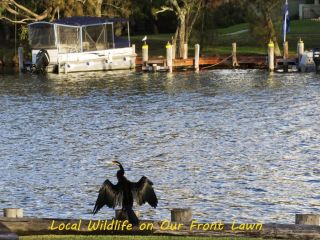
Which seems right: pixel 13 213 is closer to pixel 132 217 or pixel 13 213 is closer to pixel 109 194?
pixel 109 194

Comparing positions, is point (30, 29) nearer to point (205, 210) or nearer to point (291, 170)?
point (291, 170)

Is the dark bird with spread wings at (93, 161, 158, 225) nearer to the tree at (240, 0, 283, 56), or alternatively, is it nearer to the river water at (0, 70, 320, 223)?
the river water at (0, 70, 320, 223)

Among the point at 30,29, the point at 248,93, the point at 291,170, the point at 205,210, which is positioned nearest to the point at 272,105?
the point at 248,93

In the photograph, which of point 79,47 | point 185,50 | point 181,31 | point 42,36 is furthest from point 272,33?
point 42,36

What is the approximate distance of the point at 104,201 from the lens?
55.3 feet

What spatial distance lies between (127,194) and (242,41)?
63.5 m

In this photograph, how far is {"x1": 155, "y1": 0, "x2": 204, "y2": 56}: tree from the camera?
70.1 m

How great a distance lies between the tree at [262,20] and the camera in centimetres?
6812

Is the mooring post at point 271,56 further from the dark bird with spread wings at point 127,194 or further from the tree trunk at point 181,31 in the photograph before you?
the dark bird with spread wings at point 127,194

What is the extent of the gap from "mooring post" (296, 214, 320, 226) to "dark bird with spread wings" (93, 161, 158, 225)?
2.37 m

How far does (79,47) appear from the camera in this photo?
2667 inches

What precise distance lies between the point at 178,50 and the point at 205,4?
147 inches

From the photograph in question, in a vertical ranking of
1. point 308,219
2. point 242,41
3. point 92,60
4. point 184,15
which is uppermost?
point 184,15

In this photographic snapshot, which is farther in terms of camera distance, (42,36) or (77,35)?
(42,36)
